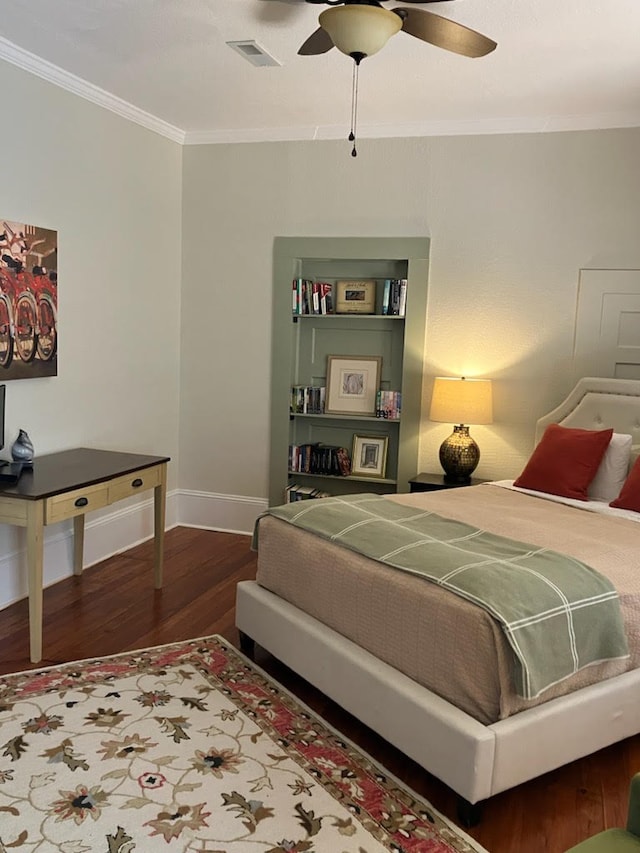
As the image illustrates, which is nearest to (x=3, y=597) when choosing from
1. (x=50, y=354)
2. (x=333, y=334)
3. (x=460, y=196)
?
(x=50, y=354)

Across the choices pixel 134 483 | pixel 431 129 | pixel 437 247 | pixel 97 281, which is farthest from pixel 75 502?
pixel 431 129

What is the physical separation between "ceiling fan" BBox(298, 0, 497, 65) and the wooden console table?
207cm

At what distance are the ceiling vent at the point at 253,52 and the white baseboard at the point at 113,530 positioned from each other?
2.52 metres

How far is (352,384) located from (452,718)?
3.06 metres

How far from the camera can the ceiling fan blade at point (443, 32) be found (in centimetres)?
250

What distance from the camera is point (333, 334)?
16.8 ft

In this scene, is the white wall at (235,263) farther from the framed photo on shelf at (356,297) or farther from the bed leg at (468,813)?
the bed leg at (468,813)

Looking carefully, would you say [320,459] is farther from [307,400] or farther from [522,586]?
[522,586]

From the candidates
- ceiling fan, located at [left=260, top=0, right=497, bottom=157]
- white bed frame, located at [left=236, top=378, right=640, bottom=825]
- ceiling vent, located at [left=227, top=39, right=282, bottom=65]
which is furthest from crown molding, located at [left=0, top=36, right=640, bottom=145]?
white bed frame, located at [left=236, top=378, right=640, bottom=825]

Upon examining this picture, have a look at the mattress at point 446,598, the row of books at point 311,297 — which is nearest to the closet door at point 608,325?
the mattress at point 446,598

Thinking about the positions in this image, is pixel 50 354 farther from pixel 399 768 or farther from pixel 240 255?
pixel 399 768

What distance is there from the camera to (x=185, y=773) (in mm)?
2455

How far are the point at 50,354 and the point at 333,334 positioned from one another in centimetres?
191

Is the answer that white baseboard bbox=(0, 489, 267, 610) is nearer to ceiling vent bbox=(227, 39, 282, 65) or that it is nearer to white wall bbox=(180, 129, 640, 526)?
white wall bbox=(180, 129, 640, 526)
